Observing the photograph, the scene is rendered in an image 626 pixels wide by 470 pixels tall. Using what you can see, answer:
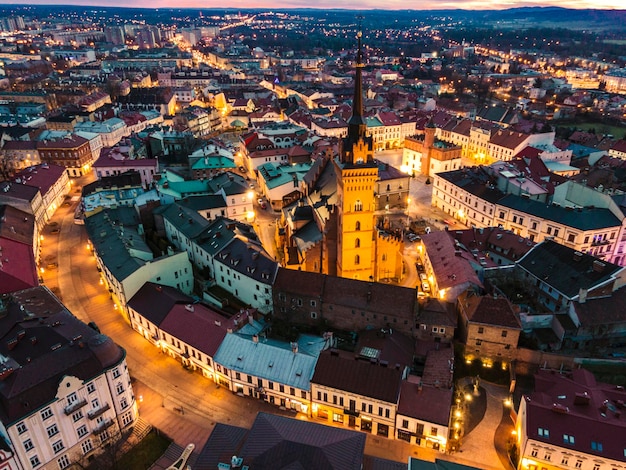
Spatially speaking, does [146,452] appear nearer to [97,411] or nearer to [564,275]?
[97,411]

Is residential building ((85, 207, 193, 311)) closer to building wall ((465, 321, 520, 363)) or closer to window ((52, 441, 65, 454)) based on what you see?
window ((52, 441, 65, 454))

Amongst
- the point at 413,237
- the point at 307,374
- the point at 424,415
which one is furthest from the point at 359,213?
the point at 424,415

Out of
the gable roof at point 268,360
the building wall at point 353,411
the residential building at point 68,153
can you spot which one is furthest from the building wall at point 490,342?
the residential building at point 68,153

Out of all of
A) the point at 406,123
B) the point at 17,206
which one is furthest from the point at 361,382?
the point at 406,123

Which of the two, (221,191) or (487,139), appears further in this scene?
(487,139)

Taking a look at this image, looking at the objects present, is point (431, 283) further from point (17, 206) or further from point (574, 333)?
point (17, 206)

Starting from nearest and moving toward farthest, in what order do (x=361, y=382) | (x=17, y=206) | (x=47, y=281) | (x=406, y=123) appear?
(x=361, y=382)
(x=47, y=281)
(x=17, y=206)
(x=406, y=123)
